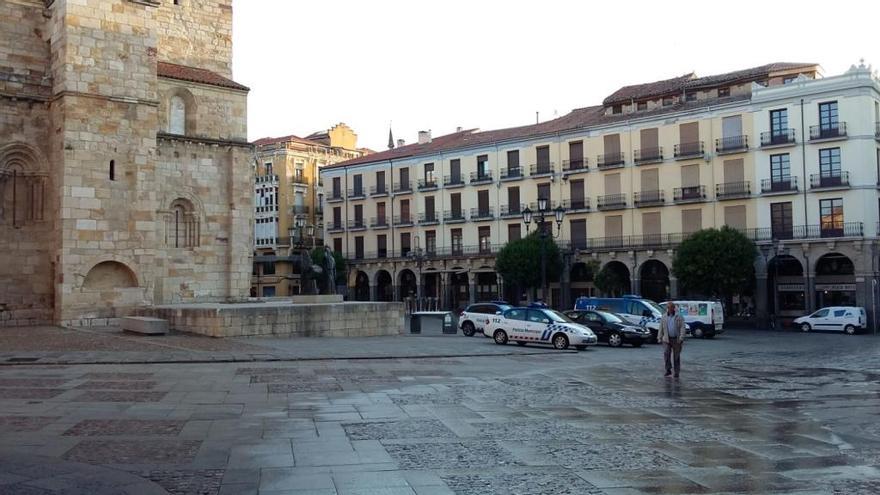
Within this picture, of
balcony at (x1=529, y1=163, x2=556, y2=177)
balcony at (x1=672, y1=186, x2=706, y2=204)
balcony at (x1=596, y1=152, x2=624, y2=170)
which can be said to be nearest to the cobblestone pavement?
balcony at (x1=672, y1=186, x2=706, y2=204)

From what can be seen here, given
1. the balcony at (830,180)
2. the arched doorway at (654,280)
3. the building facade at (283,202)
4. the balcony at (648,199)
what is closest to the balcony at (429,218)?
the building facade at (283,202)

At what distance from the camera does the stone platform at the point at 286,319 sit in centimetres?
2122

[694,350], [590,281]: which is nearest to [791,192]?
[590,281]

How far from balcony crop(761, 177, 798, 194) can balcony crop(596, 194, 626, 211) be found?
8062 mm

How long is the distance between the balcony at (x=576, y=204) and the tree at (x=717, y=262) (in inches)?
320

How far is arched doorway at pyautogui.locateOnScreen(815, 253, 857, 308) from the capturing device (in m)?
40.7

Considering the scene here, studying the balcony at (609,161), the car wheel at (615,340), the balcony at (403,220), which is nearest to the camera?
the car wheel at (615,340)

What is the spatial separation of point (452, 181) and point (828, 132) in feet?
79.1

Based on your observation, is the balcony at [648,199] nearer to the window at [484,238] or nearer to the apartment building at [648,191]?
the apartment building at [648,191]

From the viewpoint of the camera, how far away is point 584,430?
29.5 feet

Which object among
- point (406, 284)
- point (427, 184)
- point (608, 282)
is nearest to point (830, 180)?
point (608, 282)

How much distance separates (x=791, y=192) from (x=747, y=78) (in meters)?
7.59

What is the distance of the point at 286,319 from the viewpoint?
22.5m

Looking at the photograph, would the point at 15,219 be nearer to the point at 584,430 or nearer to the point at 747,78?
the point at 584,430
